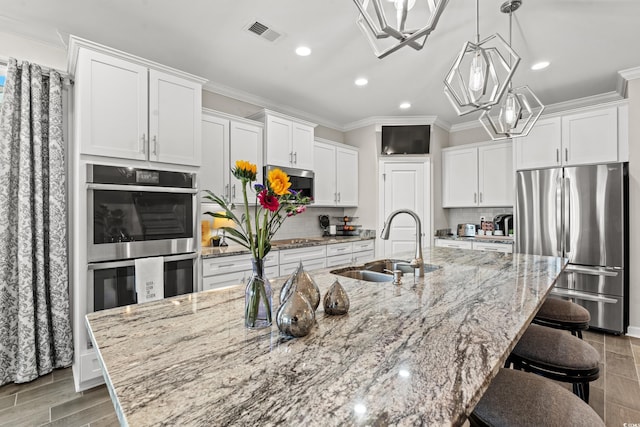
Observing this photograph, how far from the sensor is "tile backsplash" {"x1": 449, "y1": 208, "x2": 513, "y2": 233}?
185 inches

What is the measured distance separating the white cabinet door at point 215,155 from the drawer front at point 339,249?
1518 mm

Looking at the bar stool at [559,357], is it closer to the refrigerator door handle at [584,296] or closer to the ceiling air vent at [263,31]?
the refrigerator door handle at [584,296]

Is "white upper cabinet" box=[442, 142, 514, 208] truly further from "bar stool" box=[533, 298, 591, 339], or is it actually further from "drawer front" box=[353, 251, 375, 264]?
"bar stool" box=[533, 298, 591, 339]

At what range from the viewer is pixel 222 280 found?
294 cm

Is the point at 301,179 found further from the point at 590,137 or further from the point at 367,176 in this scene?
the point at 590,137

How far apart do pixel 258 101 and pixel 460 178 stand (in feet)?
10.5

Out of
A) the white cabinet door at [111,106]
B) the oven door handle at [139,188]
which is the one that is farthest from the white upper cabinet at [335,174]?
the white cabinet door at [111,106]

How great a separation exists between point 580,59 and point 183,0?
140 inches

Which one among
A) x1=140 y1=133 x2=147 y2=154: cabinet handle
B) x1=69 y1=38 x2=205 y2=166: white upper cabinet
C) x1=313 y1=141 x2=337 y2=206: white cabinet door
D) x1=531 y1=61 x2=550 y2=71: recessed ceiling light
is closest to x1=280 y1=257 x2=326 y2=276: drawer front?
x1=313 y1=141 x2=337 y2=206: white cabinet door

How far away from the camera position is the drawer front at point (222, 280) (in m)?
2.82

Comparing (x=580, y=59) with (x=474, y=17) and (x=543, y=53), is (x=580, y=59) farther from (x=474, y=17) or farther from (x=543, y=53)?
(x=474, y=17)

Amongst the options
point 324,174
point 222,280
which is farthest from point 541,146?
point 222,280

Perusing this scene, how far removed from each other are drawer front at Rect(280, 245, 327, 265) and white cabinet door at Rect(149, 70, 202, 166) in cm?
139

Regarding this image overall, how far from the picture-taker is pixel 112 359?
78 centimetres
